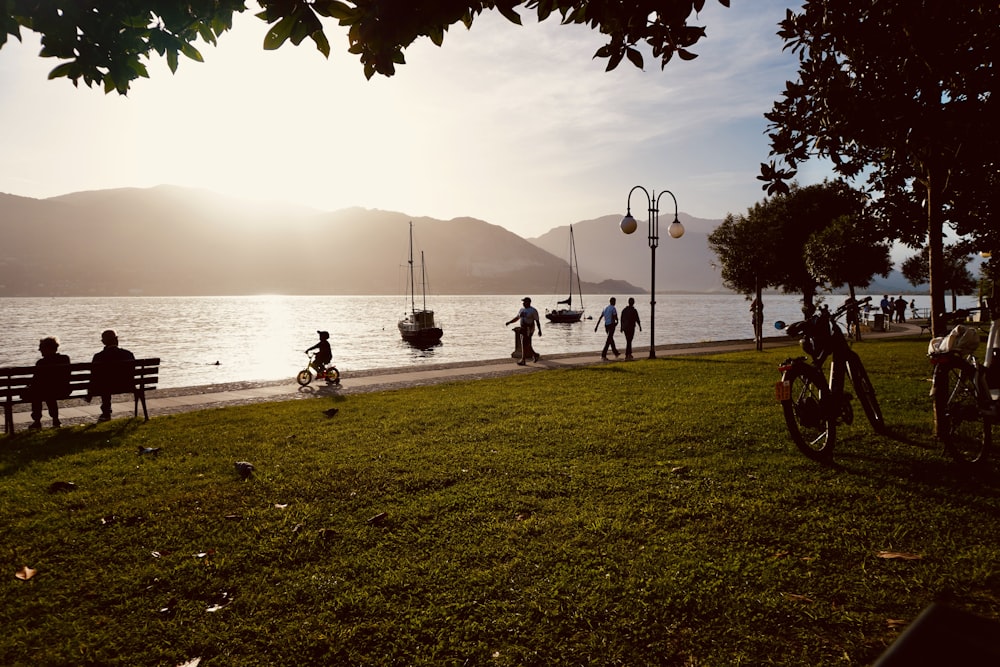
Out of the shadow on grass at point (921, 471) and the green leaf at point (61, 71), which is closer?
the green leaf at point (61, 71)

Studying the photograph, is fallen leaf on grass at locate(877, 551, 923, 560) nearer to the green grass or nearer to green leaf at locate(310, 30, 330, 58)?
the green grass

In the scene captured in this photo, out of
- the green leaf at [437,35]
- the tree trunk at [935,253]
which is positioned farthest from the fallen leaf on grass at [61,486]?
the tree trunk at [935,253]

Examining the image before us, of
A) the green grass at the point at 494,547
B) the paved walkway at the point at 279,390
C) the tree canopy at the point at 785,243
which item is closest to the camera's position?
the green grass at the point at 494,547

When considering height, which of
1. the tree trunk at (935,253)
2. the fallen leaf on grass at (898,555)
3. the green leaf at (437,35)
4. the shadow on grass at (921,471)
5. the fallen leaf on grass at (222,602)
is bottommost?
the fallen leaf on grass at (222,602)

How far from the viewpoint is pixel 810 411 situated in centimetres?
667

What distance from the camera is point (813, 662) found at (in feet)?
10.3

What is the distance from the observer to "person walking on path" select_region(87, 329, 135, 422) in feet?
34.4

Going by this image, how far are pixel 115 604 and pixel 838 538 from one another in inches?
208

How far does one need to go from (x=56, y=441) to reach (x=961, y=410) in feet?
39.9

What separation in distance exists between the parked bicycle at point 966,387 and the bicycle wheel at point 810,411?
3.54 feet

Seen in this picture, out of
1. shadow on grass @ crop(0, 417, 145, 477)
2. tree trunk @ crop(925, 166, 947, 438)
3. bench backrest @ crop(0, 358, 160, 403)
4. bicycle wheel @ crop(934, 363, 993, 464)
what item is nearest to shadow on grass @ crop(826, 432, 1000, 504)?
bicycle wheel @ crop(934, 363, 993, 464)

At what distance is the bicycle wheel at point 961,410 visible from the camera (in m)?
6.23

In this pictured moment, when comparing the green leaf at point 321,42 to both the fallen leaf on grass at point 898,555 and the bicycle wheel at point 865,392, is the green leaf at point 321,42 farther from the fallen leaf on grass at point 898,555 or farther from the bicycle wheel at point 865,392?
the bicycle wheel at point 865,392

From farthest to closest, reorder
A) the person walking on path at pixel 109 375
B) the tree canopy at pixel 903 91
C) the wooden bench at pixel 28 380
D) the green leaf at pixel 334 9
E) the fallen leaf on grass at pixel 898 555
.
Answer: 1. the person walking on path at pixel 109 375
2. the wooden bench at pixel 28 380
3. the tree canopy at pixel 903 91
4. the fallen leaf on grass at pixel 898 555
5. the green leaf at pixel 334 9
